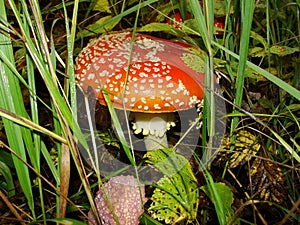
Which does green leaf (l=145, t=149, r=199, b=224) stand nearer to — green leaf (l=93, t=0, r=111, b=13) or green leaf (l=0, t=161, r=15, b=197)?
green leaf (l=0, t=161, r=15, b=197)

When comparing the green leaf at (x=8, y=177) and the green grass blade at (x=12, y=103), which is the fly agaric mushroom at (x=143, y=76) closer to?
the green grass blade at (x=12, y=103)

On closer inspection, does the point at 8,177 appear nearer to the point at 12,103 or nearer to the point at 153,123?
the point at 12,103

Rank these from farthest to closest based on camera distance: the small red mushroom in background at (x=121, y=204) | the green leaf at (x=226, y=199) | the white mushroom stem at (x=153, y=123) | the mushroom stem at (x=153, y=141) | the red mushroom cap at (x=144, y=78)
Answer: the mushroom stem at (x=153, y=141) < the white mushroom stem at (x=153, y=123) < the red mushroom cap at (x=144, y=78) < the small red mushroom in background at (x=121, y=204) < the green leaf at (x=226, y=199)

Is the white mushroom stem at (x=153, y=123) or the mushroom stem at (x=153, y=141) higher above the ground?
the white mushroom stem at (x=153, y=123)

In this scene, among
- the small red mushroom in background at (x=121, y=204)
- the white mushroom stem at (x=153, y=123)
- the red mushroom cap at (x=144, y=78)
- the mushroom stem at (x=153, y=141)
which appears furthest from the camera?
the mushroom stem at (x=153, y=141)

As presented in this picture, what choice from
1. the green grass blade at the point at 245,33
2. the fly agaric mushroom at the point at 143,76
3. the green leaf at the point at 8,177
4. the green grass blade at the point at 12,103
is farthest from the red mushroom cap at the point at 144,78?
the green leaf at the point at 8,177

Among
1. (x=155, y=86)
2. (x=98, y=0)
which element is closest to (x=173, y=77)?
(x=155, y=86)
